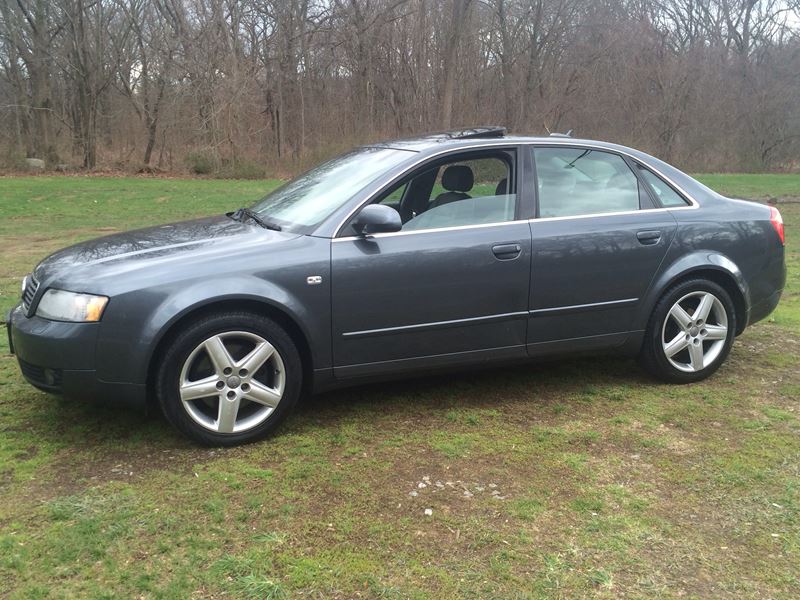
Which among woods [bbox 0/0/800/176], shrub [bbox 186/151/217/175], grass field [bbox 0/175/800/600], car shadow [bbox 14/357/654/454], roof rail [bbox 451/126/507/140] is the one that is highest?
woods [bbox 0/0/800/176]

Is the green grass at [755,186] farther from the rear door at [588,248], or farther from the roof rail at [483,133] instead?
the roof rail at [483,133]

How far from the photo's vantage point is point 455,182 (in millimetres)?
4492

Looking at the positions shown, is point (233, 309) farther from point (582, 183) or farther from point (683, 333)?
point (683, 333)

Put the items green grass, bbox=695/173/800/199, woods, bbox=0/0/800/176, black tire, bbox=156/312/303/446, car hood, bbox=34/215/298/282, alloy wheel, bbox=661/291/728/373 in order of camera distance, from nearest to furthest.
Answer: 1. black tire, bbox=156/312/303/446
2. car hood, bbox=34/215/298/282
3. alloy wheel, bbox=661/291/728/373
4. green grass, bbox=695/173/800/199
5. woods, bbox=0/0/800/176

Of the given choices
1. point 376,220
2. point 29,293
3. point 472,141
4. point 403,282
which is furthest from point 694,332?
point 29,293

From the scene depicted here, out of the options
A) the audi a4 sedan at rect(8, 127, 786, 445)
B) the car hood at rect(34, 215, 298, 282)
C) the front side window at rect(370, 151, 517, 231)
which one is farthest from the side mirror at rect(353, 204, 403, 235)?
the car hood at rect(34, 215, 298, 282)

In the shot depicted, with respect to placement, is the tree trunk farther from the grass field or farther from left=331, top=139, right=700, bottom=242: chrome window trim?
the grass field

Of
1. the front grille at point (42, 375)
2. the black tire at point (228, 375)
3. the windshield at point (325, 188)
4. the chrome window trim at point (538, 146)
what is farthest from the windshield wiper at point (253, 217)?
the front grille at point (42, 375)

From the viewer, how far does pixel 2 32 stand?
2758 cm

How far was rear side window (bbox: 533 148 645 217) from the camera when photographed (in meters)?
4.36

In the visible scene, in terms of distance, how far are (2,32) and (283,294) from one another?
2992 centimetres

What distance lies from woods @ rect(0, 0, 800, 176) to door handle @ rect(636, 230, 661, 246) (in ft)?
71.7

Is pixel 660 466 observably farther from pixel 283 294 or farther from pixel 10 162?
pixel 10 162

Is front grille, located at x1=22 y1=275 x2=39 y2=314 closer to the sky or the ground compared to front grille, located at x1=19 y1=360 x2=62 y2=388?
closer to the sky
